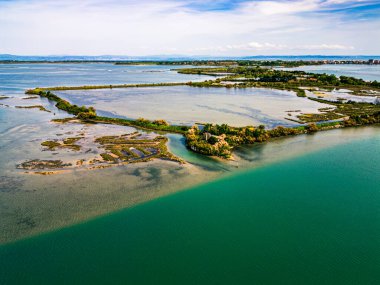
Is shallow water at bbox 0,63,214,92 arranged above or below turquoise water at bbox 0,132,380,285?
above

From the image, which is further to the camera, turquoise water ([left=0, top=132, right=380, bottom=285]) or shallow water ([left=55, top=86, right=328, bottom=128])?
shallow water ([left=55, top=86, right=328, bottom=128])

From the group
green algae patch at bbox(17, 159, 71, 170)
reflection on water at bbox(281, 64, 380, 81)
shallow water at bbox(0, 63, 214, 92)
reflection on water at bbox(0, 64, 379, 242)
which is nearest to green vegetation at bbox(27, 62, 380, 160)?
reflection on water at bbox(0, 64, 379, 242)

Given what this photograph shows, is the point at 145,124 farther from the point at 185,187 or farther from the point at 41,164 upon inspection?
the point at 185,187

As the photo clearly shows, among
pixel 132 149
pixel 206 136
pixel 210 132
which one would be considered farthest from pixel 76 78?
pixel 206 136

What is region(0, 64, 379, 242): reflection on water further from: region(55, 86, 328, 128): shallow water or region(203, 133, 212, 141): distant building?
region(203, 133, 212, 141): distant building

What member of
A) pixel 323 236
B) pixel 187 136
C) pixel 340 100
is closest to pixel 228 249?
pixel 323 236

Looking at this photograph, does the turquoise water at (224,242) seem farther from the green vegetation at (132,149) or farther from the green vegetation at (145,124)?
the green vegetation at (145,124)

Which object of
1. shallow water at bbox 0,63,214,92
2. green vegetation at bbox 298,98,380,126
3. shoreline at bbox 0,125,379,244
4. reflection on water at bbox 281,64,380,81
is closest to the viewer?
shoreline at bbox 0,125,379,244
